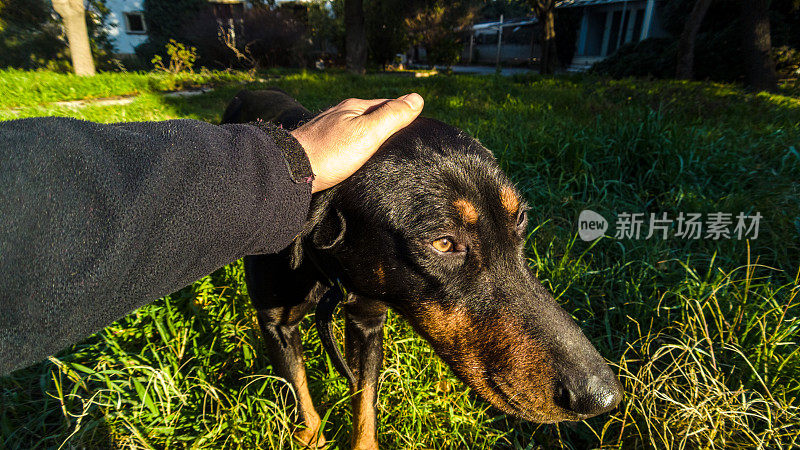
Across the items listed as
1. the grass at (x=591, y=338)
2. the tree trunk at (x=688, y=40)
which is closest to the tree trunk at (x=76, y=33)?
the grass at (x=591, y=338)

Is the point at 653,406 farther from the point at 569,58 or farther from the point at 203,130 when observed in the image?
the point at 569,58

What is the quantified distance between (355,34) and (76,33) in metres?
8.34

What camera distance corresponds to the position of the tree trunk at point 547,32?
13605 mm

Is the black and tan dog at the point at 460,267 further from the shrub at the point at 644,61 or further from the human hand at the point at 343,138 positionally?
the shrub at the point at 644,61

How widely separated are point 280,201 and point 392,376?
1.40 m

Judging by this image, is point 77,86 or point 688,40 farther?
point 688,40

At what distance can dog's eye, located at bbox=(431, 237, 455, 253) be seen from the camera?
52.9 inches

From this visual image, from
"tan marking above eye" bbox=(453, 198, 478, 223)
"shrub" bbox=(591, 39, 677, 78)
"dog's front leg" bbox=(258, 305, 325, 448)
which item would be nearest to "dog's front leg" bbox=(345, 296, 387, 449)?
"dog's front leg" bbox=(258, 305, 325, 448)

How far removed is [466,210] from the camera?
4.38 feet

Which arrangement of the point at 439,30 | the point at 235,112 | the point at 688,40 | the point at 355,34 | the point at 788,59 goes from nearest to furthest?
the point at 235,112 < the point at 688,40 < the point at 788,59 < the point at 355,34 < the point at 439,30

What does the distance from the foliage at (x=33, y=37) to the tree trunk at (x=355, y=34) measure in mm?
9705

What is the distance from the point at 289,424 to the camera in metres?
1.88

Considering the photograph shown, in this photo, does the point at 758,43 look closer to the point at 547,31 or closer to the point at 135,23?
the point at 547,31

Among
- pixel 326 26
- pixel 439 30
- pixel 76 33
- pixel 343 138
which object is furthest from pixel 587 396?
pixel 439 30
